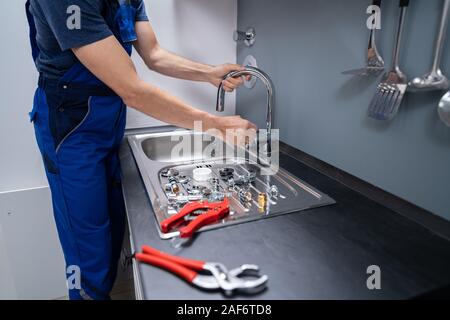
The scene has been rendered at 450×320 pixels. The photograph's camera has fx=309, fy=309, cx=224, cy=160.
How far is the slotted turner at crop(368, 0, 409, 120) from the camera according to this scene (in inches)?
27.8

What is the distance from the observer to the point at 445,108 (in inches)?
24.9

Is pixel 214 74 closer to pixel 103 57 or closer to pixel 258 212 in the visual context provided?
pixel 103 57

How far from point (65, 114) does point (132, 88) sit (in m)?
0.26

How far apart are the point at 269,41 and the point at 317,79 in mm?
342

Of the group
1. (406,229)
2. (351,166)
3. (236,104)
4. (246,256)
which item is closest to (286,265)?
(246,256)

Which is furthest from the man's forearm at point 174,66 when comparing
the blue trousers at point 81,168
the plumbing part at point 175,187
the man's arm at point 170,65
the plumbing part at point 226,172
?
the plumbing part at point 175,187

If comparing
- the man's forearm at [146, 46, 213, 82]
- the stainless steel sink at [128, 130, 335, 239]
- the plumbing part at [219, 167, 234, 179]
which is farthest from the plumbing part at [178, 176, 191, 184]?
the man's forearm at [146, 46, 213, 82]

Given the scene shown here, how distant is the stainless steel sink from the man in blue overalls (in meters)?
0.18

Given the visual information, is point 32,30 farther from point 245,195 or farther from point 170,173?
point 245,195

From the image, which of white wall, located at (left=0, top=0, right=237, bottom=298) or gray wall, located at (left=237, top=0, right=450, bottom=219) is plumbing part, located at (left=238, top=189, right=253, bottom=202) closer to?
gray wall, located at (left=237, top=0, right=450, bottom=219)

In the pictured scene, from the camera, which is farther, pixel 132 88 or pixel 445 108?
pixel 132 88

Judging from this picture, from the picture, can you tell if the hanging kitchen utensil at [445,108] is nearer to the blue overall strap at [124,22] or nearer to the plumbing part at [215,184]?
the plumbing part at [215,184]

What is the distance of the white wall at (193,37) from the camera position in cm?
139

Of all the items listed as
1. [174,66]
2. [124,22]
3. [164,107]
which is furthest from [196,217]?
[174,66]
